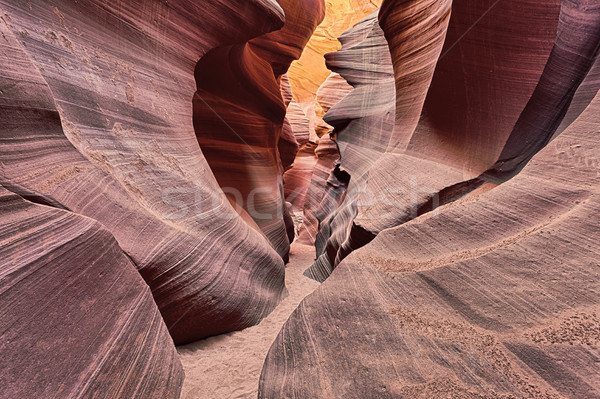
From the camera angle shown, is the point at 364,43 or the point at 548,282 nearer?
the point at 548,282

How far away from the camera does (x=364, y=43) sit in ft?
21.8

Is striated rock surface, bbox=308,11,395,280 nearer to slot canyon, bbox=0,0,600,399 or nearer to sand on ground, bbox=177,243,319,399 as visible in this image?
slot canyon, bbox=0,0,600,399

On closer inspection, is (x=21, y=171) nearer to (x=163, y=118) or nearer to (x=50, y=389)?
(x=50, y=389)

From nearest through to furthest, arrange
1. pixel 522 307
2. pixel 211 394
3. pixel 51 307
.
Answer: pixel 51 307 < pixel 522 307 < pixel 211 394

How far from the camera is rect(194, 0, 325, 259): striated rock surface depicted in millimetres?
4945

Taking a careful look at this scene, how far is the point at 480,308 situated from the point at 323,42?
931 inches

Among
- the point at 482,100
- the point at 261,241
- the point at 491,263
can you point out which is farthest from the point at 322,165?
the point at 491,263

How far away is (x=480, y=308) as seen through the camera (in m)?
1.49

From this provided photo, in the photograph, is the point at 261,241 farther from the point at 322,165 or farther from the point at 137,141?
the point at 322,165

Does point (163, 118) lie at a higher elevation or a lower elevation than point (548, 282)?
higher

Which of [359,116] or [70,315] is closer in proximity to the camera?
[70,315]

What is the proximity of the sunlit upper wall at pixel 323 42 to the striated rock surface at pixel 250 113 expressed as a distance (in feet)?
47.3

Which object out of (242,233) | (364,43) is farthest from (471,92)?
(364,43)

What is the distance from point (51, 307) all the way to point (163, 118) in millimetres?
2042
